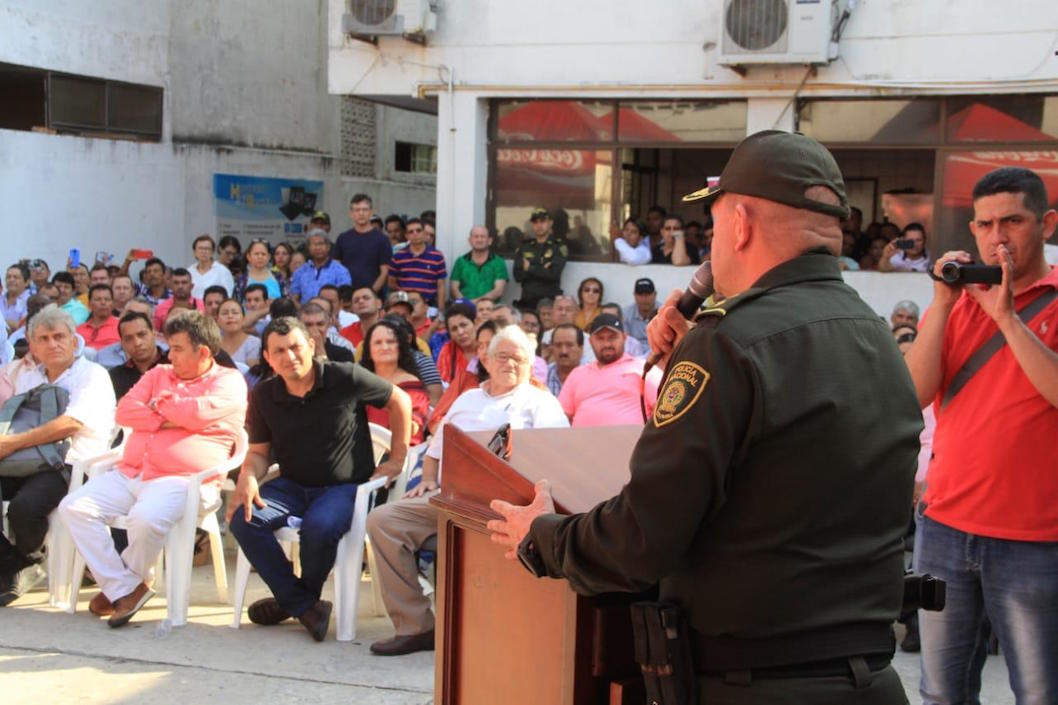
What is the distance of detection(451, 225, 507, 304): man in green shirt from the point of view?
11492 millimetres

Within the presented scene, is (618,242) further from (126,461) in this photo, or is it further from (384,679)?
(384,679)

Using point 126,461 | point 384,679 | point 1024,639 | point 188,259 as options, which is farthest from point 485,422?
point 188,259

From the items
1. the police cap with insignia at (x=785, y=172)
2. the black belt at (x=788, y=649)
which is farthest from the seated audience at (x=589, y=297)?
the black belt at (x=788, y=649)

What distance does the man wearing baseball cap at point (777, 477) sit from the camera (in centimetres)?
198

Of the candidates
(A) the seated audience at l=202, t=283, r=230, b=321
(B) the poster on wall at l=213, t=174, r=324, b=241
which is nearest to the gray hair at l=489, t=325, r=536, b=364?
(A) the seated audience at l=202, t=283, r=230, b=321

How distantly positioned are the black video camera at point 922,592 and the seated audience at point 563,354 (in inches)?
207

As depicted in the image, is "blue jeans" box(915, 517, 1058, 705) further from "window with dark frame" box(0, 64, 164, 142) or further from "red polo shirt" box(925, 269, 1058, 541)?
"window with dark frame" box(0, 64, 164, 142)

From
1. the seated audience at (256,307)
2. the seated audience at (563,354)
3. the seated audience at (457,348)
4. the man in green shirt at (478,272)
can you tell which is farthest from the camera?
the man in green shirt at (478,272)

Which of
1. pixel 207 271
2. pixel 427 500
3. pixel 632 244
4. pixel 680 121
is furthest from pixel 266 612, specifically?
pixel 680 121

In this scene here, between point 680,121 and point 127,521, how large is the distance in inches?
291

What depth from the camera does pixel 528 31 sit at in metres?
11.6

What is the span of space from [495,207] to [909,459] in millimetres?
10331

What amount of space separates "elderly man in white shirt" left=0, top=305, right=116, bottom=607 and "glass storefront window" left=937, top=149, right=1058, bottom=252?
7.45 meters

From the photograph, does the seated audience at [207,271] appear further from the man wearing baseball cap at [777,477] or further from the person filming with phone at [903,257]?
the man wearing baseball cap at [777,477]
